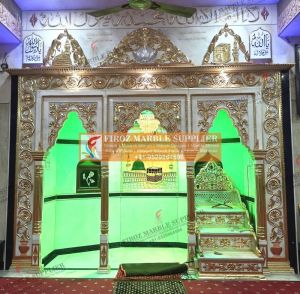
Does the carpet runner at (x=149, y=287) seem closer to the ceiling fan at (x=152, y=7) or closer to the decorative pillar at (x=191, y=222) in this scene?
the decorative pillar at (x=191, y=222)

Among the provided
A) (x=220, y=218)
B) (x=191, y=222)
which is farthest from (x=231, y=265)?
(x=220, y=218)

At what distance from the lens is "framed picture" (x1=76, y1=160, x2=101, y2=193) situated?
5.33 metres

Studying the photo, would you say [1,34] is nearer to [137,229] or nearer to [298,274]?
[137,229]

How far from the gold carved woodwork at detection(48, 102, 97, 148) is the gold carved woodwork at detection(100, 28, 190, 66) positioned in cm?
68

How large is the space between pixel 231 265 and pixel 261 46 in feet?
10.1

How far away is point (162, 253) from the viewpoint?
5.11 metres

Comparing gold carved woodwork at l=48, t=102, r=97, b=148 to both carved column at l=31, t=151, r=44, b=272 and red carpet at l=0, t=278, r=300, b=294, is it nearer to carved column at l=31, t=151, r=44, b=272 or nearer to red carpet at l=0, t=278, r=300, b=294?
carved column at l=31, t=151, r=44, b=272

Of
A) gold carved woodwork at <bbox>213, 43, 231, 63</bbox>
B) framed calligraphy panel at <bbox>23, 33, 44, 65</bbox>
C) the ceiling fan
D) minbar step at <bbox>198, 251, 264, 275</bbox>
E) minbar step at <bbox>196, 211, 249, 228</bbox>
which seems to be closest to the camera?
the ceiling fan

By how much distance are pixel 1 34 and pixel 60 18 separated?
0.89m

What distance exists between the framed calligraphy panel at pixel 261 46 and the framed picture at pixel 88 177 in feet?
10.1

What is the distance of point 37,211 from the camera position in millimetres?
4352

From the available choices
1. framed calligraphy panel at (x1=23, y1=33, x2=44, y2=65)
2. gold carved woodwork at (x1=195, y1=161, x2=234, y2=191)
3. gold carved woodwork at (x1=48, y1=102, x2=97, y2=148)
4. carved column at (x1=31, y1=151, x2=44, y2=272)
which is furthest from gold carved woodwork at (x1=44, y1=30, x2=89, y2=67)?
gold carved woodwork at (x1=195, y1=161, x2=234, y2=191)

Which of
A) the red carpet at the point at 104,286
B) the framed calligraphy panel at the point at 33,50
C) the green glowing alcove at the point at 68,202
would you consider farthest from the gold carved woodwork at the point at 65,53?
the red carpet at the point at 104,286

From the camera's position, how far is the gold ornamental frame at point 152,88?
169 inches
